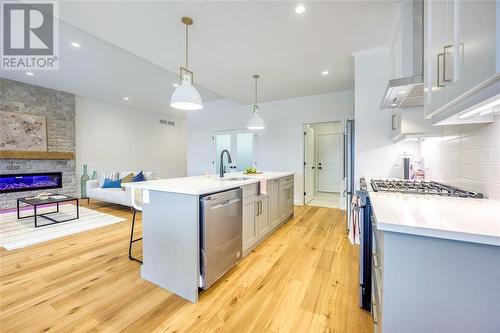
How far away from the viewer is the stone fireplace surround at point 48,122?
15.0 ft

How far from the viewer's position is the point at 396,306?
818 mm

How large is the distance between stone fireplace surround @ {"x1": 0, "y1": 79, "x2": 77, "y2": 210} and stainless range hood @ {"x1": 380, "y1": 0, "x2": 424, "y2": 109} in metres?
6.98

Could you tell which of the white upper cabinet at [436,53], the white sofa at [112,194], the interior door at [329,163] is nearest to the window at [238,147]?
the white sofa at [112,194]

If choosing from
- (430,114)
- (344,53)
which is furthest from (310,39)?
(430,114)

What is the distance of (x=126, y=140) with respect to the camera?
271 inches

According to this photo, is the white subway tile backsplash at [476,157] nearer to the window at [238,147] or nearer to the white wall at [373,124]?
the white wall at [373,124]

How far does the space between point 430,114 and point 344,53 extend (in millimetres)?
2330

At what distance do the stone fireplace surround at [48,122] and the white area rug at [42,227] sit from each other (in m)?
1.18

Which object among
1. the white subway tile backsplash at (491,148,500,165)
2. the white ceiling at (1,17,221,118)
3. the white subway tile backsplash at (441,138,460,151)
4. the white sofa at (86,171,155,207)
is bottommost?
the white sofa at (86,171,155,207)

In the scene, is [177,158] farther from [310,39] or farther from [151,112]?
[310,39]

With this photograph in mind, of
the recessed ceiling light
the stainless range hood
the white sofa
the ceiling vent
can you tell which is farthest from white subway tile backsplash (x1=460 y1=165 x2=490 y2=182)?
the ceiling vent

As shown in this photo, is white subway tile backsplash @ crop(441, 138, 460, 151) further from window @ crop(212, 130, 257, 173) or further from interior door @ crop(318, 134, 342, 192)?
interior door @ crop(318, 134, 342, 192)

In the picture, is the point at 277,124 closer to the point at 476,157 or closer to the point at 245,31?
the point at 245,31

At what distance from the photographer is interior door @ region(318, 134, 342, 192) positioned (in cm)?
677
